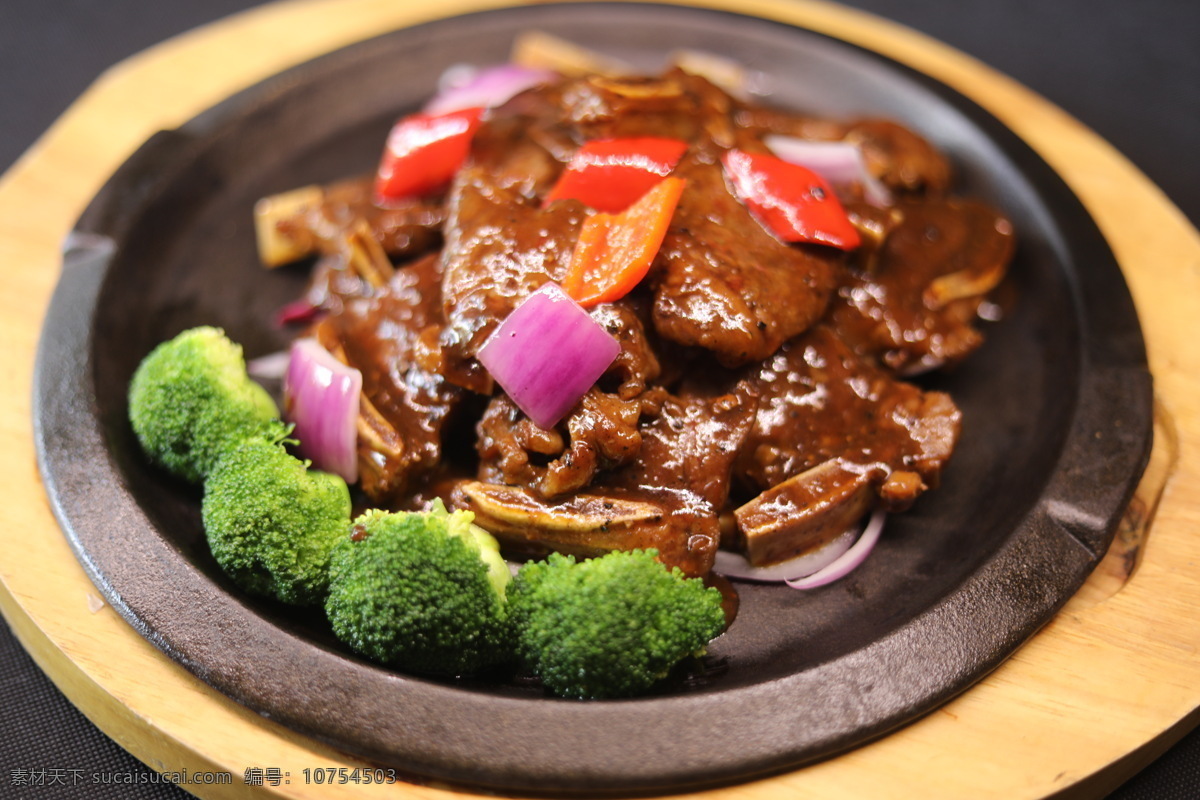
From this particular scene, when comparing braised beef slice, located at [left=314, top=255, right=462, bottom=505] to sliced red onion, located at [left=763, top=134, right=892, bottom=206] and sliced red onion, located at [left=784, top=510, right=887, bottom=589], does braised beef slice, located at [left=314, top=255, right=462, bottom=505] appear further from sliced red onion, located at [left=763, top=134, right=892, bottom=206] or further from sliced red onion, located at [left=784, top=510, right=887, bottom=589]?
sliced red onion, located at [left=763, top=134, right=892, bottom=206]

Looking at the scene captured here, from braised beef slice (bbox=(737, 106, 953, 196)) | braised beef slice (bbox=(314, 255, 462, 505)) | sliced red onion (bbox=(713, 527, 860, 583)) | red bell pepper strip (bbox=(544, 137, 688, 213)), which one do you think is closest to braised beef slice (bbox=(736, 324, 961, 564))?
sliced red onion (bbox=(713, 527, 860, 583))

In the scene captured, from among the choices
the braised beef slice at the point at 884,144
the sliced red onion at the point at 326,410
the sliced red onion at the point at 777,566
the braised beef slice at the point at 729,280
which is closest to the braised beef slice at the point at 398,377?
the sliced red onion at the point at 326,410

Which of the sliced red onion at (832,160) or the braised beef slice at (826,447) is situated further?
the sliced red onion at (832,160)

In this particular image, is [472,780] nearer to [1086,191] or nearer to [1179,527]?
[1179,527]

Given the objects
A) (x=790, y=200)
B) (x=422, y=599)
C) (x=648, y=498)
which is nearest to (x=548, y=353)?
(x=648, y=498)

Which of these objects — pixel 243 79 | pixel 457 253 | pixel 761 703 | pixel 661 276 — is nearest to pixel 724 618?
pixel 761 703

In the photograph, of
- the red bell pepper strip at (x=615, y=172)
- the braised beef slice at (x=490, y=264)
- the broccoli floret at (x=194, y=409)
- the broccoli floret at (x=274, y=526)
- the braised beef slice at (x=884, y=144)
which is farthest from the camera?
the braised beef slice at (x=884, y=144)

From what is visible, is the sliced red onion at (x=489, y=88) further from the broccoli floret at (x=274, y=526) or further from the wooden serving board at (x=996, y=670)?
the broccoli floret at (x=274, y=526)
